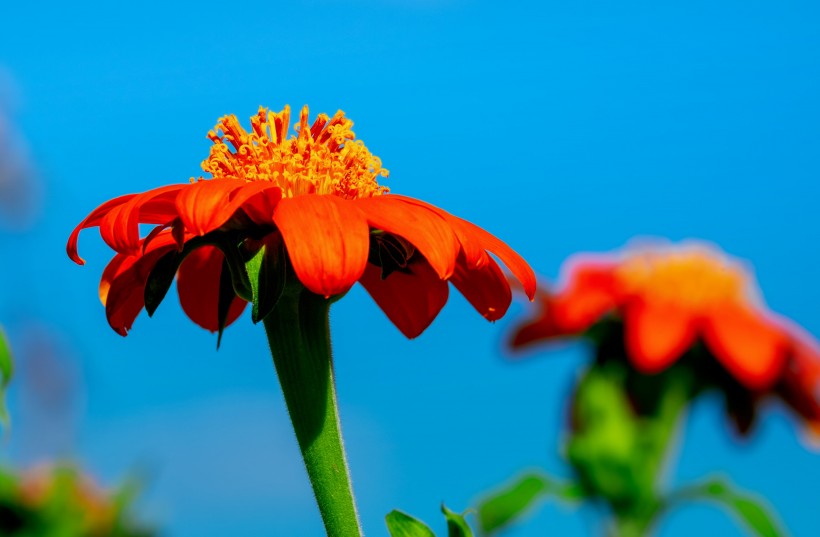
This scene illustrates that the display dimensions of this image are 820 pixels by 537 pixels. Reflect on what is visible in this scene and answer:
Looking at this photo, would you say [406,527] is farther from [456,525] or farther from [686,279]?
[686,279]

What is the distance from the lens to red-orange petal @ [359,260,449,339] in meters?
1.42

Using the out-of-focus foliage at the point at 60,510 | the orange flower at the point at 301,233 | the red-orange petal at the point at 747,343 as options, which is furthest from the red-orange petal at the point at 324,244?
the out-of-focus foliage at the point at 60,510

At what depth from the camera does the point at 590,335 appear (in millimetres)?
1331

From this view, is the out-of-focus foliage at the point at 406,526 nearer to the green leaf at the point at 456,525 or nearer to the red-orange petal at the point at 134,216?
the green leaf at the point at 456,525

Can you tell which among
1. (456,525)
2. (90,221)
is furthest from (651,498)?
(90,221)

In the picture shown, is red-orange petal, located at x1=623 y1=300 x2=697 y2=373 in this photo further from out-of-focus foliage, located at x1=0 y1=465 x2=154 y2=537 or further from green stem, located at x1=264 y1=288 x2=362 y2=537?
out-of-focus foliage, located at x1=0 y1=465 x2=154 y2=537

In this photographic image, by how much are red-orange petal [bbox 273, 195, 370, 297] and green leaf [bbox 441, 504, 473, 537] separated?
240 millimetres

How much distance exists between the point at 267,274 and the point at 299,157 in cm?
25

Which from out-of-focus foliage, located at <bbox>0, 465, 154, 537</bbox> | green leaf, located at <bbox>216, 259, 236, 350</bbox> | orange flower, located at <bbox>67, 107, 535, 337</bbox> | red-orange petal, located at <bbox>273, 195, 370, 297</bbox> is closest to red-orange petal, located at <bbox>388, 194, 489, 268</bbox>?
orange flower, located at <bbox>67, 107, 535, 337</bbox>

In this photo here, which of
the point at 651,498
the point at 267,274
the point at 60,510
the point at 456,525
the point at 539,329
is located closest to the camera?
the point at 651,498

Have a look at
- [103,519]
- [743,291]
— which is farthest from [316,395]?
[103,519]

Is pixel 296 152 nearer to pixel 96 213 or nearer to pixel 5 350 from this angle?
pixel 96 213

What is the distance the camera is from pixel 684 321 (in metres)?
1.46

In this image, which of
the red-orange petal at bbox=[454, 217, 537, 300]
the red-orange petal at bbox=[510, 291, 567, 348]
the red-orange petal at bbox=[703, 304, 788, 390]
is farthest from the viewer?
the red-orange petal at bbox=[510, 291, 567, 348]
